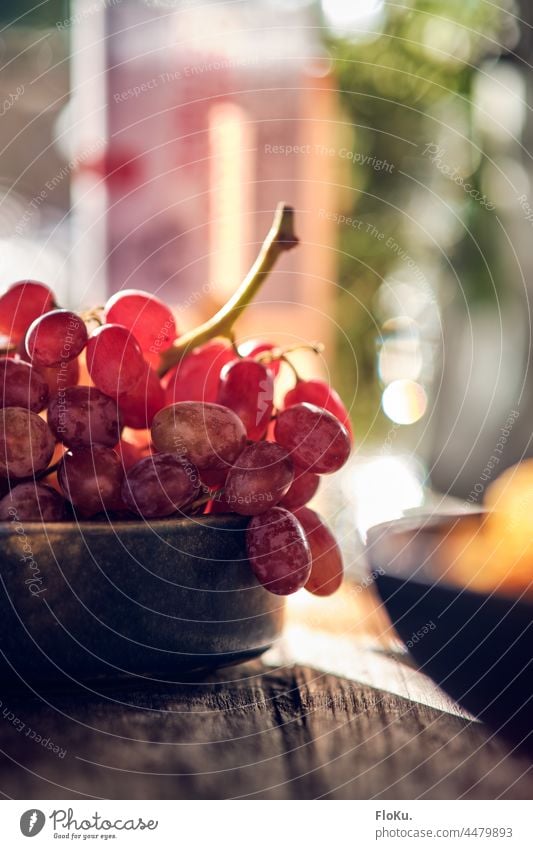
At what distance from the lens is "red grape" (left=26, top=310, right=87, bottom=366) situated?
1.02ft

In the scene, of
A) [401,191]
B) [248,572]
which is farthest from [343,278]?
[248,572]

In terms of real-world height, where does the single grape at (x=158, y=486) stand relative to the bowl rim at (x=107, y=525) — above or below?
above

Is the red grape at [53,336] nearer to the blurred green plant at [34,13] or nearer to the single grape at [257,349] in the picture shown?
the single grape at [257,349]

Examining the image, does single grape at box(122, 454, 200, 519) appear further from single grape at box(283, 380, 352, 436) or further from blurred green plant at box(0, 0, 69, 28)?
blurred green plant at box(0, 0, 69, 28)

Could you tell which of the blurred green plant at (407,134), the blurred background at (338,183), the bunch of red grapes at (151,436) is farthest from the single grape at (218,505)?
the blurred green plant at (407,134)

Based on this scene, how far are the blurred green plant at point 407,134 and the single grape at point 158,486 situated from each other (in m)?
0.86

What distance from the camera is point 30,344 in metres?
0.31

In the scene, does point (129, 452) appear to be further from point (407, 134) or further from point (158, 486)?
point (407, 134)

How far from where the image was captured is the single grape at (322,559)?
33 cm

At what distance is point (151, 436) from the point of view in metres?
0.31

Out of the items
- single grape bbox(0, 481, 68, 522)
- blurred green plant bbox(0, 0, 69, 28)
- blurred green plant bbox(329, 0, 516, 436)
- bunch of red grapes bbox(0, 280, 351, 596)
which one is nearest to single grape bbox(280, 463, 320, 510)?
bunch of red grapes bbox(0, 280, 351, 596)

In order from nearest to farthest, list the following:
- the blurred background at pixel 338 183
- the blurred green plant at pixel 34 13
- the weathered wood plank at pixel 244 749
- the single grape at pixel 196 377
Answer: the weathered wood plank at pixel 244 749 < the single grape at pixel 196 377 < the blurred background at pixel 338 183 < the blurred green plant at pixel 34 13
